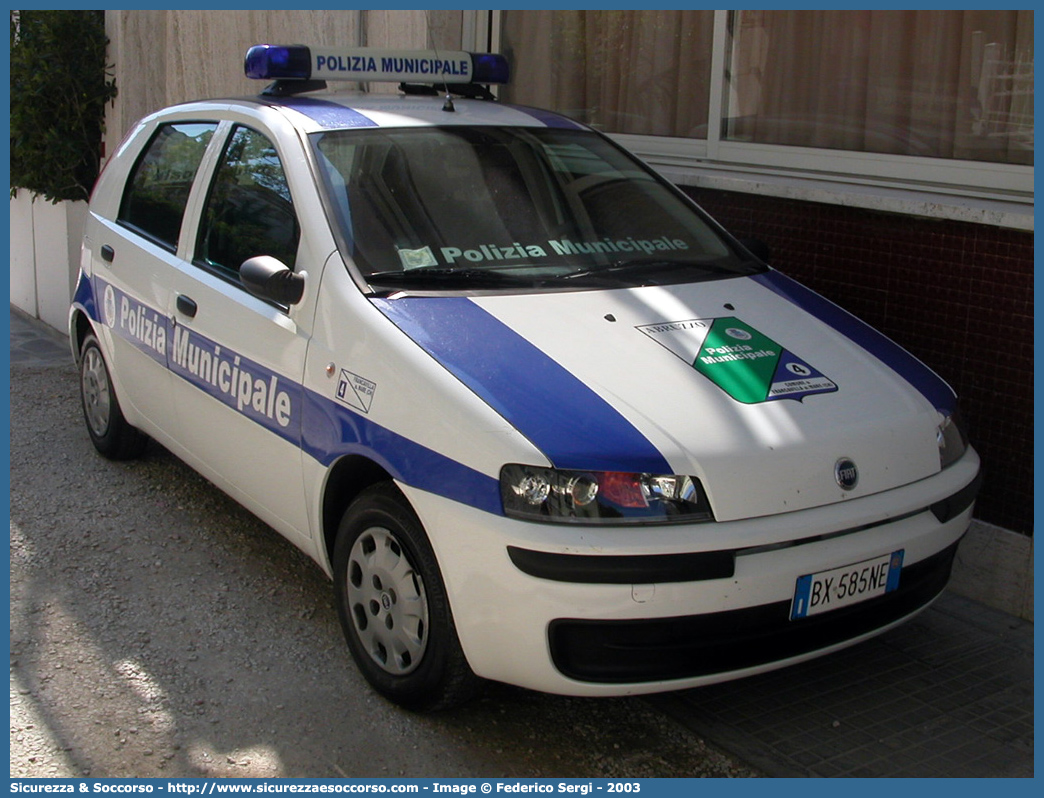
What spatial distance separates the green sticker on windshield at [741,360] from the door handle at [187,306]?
179 cm

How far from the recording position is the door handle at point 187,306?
4.46 m

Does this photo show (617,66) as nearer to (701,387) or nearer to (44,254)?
(701,387)

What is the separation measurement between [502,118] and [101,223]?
2077 mm

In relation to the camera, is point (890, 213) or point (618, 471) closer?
point (618, 471)

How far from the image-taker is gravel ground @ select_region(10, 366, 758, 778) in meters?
3.39

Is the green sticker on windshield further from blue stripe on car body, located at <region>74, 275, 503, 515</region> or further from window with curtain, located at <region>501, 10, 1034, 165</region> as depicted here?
window with curtain, located at <region>501, 10, 1034, 165</region>

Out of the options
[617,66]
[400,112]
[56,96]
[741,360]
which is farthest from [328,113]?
[56,96]

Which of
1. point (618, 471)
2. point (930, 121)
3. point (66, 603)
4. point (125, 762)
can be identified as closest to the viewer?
point (618, 471)

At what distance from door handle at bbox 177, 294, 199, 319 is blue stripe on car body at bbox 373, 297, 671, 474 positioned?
3.76 ft

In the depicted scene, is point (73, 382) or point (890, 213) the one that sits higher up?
point (890, 213)

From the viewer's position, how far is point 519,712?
12.0ft

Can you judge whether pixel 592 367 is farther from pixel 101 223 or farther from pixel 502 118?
pixel 101 223

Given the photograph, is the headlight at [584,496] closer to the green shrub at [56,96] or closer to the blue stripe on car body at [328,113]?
the blue stripe on car body at [328,113]

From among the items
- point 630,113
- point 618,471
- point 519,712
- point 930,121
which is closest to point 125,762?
point 519,712
